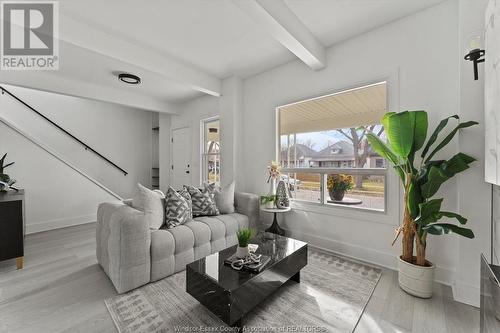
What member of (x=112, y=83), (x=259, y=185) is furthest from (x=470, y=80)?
(x=112, y=83)

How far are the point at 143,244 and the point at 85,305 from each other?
60 centimetres

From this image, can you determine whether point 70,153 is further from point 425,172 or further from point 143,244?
point 425,172

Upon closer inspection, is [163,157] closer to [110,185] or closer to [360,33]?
[110,185]

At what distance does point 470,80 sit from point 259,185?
280cm

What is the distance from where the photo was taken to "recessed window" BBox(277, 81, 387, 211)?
257 centimetres

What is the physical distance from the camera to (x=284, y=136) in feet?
11.2

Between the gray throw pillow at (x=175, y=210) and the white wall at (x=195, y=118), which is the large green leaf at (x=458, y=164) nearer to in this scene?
the gray throw pillow at (x=175, y=210)

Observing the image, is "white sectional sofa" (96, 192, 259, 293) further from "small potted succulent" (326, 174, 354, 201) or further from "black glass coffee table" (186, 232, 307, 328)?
"small potted succulent" (326, 174, 354, 201)

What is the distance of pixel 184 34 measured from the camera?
101 inches

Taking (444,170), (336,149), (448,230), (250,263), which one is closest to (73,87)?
(250,263)

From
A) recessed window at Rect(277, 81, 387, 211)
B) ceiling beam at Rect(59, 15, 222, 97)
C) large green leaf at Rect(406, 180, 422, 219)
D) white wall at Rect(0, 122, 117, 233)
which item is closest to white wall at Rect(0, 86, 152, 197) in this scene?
white wall at Rect(0, 122, 117, 233)

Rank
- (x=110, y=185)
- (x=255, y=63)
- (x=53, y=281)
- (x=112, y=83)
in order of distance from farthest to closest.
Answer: (x=110, y=185) < (x=112, y=83) < (x=255, y=63) < (x=53, y=281)

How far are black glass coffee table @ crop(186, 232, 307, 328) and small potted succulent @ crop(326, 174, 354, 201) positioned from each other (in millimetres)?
1258

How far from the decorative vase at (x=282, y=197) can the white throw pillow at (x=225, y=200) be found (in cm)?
72
